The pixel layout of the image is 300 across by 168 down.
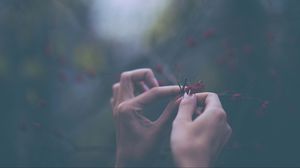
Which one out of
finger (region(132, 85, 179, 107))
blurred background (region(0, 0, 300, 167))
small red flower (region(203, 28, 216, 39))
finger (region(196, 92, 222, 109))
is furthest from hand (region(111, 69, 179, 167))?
small red flower (region(203, 28, 216, 39))

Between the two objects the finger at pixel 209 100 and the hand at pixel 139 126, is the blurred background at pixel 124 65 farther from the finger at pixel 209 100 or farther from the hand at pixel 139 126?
the finger at pixel 209 100

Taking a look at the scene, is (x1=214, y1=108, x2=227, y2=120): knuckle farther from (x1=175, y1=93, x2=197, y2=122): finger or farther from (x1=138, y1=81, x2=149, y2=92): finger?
(x1=138, y1=81, x2=149, y2=92): finger

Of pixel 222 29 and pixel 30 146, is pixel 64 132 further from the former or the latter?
pixel 222 29

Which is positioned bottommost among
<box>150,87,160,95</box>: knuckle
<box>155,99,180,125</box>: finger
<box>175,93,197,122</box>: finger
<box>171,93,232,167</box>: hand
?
<box>171,93,232,167</box>: hand

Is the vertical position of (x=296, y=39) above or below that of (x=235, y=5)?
below

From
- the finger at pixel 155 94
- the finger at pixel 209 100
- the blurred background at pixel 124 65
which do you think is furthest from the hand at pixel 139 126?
the blurred background at pixel 124 65

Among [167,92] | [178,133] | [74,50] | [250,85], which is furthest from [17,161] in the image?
[178,133]

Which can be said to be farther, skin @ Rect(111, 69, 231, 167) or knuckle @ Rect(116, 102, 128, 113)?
knuckle @ Rect(116, 102, 128, 113)
